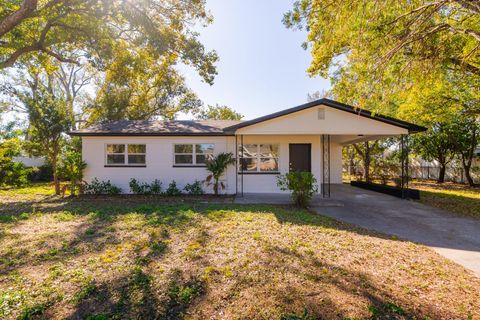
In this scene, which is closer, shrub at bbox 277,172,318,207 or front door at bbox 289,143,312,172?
shrub at bbox 277,172,318,207

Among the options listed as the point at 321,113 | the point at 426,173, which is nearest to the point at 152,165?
the point at 321,113

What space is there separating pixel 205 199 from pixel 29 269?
288 inches

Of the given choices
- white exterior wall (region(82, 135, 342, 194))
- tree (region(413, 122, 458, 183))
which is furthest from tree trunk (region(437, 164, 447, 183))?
white exterior wall (region(82, 135, 342, 194))

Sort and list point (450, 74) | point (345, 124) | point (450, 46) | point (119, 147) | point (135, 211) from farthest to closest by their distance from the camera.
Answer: point (119, 147)
point (450, 74)
point (345, 124)
point (135, 211)
point (450, 46)

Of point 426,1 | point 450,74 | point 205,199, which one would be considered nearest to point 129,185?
point 205,199

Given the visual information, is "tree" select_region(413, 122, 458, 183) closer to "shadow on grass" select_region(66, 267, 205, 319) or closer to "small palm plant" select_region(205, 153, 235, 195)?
"small palm plant" select_region(205, 153, 235, 195)

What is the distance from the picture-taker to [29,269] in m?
4.19

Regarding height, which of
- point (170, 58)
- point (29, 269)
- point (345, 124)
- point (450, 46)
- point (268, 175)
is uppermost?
point (170, 58)

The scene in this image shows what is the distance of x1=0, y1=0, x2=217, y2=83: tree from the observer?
33.6 feet

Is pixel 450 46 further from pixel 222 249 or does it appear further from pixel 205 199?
pixel 205 199

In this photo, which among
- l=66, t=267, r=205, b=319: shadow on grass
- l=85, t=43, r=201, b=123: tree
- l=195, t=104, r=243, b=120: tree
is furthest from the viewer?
l=195, t=104, r=243, b=120: tree

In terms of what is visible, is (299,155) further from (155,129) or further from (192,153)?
(155,129)

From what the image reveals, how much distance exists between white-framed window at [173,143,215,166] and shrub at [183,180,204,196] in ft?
3.23

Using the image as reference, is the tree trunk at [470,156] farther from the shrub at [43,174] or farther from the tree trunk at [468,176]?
the shrub at [43,174]
